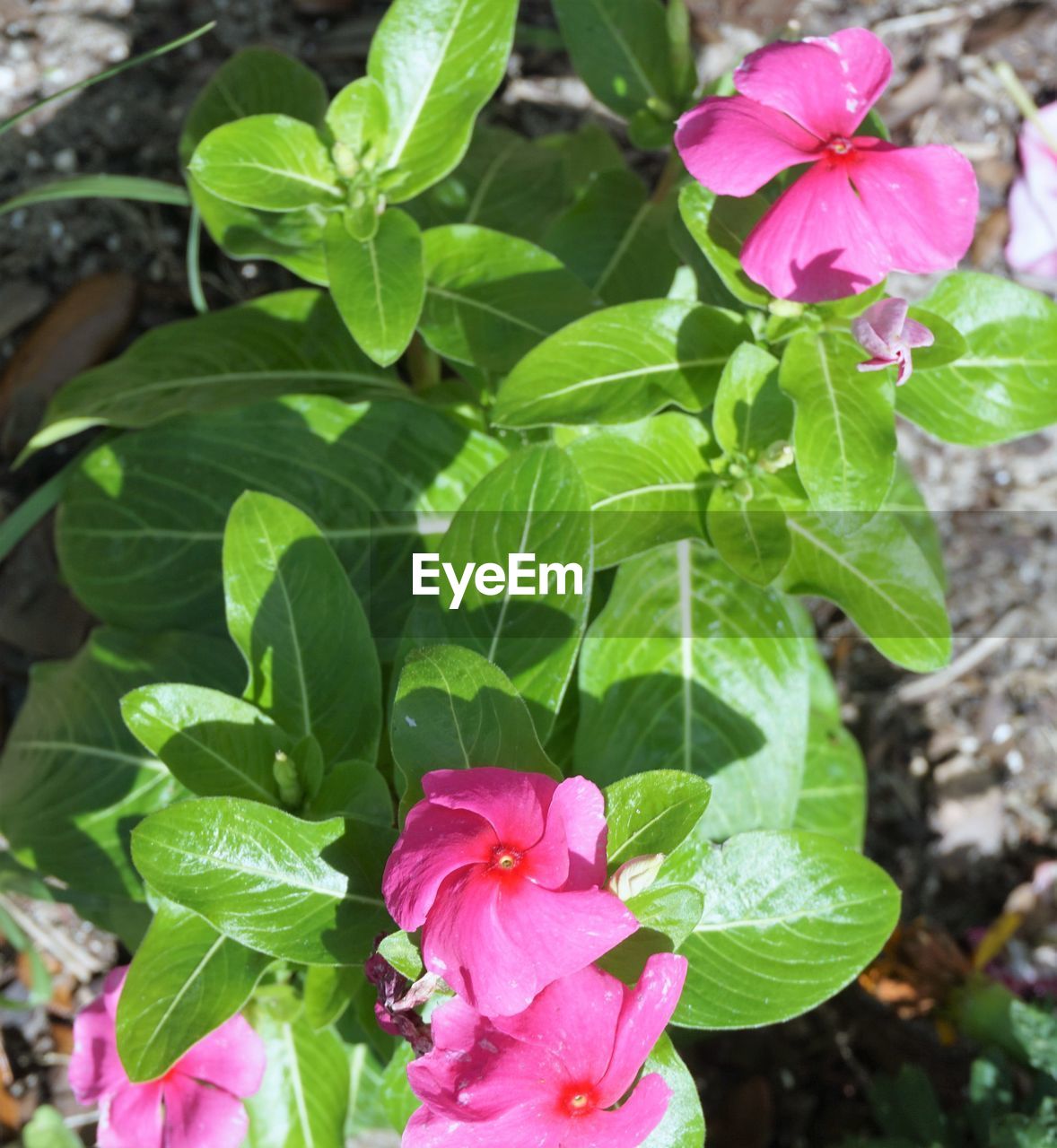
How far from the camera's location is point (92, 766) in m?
1.83

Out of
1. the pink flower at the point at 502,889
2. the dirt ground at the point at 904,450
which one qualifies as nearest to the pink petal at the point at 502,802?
the pink flower at the point at 502,889

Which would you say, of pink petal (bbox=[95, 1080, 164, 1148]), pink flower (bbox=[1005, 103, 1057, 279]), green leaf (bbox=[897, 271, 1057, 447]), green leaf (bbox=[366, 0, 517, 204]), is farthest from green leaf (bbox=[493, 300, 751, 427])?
pink flower (bbox=[1005, 103, 1057, 279])

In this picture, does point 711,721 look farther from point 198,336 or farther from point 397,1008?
point 198,336

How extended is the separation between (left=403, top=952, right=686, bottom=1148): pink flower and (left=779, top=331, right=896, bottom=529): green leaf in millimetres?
666

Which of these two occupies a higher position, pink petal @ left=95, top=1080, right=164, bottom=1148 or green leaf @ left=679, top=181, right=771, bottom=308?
green leaf @ left=679, top=181, right=771, bottom=308

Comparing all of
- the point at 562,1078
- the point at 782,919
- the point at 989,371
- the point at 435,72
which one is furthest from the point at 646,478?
the point at 562,1078

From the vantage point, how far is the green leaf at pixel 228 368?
6.51ft

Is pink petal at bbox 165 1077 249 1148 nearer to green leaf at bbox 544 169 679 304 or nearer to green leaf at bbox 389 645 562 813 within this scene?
green leaf at bbox 389 645 562 813

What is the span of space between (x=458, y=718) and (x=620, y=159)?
5.10 feet

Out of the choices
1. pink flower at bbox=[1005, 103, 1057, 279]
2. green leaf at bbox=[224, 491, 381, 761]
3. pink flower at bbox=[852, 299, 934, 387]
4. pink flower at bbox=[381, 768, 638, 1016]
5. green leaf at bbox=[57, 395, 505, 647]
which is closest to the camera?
pink flower at bbox=[381, 768, 638, 1016]

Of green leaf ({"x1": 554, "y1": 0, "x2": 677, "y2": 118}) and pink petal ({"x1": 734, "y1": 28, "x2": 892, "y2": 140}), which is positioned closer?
pink petal ({"x1": 734, "y1": 28, "x2": 892, "y2": 140})

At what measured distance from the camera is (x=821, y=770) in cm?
207

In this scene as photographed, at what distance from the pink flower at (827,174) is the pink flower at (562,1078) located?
0.86 metres

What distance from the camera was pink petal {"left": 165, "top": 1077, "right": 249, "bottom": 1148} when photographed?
1515 mm
